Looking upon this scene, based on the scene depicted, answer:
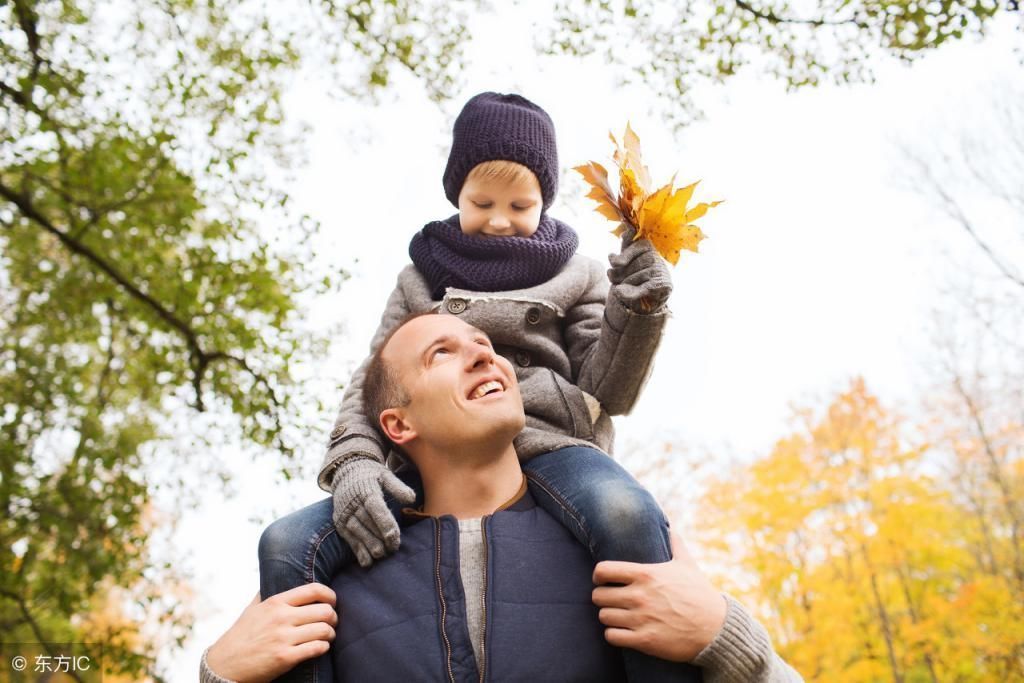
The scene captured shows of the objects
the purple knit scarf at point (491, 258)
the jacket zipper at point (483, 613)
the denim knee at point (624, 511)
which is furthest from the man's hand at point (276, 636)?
the purple knit scarf at point (491, 258)

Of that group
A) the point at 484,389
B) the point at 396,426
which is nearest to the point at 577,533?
the point at 484,389

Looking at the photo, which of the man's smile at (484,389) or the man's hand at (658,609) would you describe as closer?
the man's hand at (658,609)

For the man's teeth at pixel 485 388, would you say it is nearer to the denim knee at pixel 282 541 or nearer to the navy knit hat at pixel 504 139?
the denim knee at pixel 282 541

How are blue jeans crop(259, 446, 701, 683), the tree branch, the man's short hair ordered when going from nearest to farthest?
blue jeans crop(259, 446, 701, 683), the man's short hair, the tree branch

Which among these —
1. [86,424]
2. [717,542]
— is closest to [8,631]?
[86,424]

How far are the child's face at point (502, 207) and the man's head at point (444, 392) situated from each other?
43 centimetres

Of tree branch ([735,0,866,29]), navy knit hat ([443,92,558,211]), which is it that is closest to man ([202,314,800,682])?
navy knit hat ([443,92,558,211])

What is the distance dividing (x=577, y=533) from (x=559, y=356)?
0.74 metres

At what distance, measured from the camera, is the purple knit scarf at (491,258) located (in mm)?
2781

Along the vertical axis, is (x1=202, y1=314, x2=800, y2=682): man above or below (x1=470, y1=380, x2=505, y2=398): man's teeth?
below

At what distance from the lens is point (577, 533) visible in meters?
2.24

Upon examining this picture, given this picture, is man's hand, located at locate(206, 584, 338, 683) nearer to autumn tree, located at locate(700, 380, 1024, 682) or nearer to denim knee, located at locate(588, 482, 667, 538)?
denim knee, located at locate(588, 482, 667, 538)

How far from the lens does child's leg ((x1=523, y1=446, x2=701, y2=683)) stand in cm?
200

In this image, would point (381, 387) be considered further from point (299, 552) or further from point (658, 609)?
point (658, 609)
